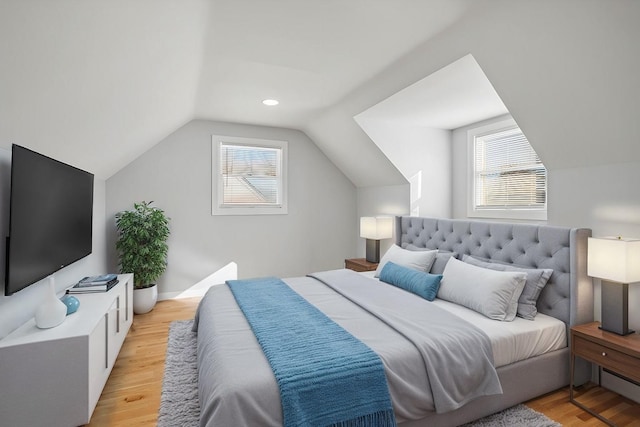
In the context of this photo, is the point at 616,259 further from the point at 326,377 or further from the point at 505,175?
the point at 326,377

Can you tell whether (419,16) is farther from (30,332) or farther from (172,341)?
(172,341)

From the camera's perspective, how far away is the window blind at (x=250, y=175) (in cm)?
466

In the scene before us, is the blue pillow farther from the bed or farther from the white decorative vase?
the white decorative vase

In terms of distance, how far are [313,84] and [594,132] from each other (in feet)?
7.19

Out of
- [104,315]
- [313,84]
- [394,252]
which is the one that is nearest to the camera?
[104,315]

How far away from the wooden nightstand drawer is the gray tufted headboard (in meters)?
0.18

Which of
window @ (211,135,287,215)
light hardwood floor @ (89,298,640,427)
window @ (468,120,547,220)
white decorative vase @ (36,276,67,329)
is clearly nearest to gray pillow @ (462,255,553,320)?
light hardwood floor @ (89,298,640,427)

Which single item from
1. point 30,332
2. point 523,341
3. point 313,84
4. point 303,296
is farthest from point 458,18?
point 30,332

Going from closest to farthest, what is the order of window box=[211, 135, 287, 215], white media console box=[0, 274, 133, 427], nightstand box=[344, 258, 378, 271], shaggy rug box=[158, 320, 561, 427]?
white media console box=[0, 274, 133, 427]
shaggy rug box=[158, 320, 561, 427]
nightstand box=[344, 258, 378, 271]
window box=[211, 135, 287, 215]

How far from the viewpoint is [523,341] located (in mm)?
2086

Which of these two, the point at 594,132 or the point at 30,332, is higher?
the point at 594,132

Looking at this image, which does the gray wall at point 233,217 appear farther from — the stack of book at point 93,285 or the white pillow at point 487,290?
the white pillow at point 487,290

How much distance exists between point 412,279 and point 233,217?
2732 millimetres

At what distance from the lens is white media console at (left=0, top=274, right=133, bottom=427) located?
66.1 inches
